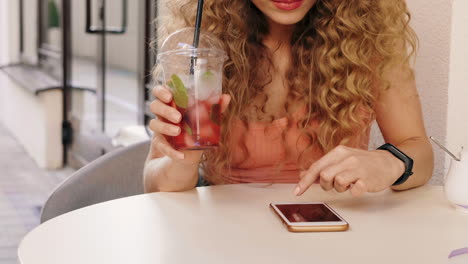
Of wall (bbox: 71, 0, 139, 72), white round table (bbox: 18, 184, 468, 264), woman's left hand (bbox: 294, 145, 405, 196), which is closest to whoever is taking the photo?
white round table (bbox: 18, 184, 468, 264)

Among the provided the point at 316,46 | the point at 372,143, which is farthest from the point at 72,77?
the point at 316,46

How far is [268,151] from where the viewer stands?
1.69m

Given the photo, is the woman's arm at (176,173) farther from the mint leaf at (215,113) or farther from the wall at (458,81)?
the wall at (458,81)

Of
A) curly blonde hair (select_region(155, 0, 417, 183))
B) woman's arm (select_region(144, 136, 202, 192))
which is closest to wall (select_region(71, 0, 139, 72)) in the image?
curly blonde hair (select_region(155, 0, 417, 183))

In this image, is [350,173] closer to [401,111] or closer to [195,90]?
[195,90]

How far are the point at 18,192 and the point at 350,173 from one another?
11.9 feet

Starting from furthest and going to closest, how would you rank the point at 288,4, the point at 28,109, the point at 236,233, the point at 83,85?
1. the point at 28,109
2. the point at 83,85
3. the point at 288,4
4. the point at 236,233

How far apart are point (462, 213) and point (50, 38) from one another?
511cm

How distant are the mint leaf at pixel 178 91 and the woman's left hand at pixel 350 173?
0.25 meters

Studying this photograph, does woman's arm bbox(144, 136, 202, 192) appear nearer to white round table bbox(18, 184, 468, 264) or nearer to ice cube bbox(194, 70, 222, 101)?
A: white round table bbox(18, 184, 468, 264)

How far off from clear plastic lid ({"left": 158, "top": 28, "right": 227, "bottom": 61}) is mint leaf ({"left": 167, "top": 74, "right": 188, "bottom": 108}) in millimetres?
40

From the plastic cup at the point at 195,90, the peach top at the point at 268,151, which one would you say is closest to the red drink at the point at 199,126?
the plastic cup at the point at 195,90

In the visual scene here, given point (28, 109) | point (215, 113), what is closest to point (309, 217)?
point (215, 113)

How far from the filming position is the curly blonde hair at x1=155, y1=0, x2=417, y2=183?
1634 millimetres
